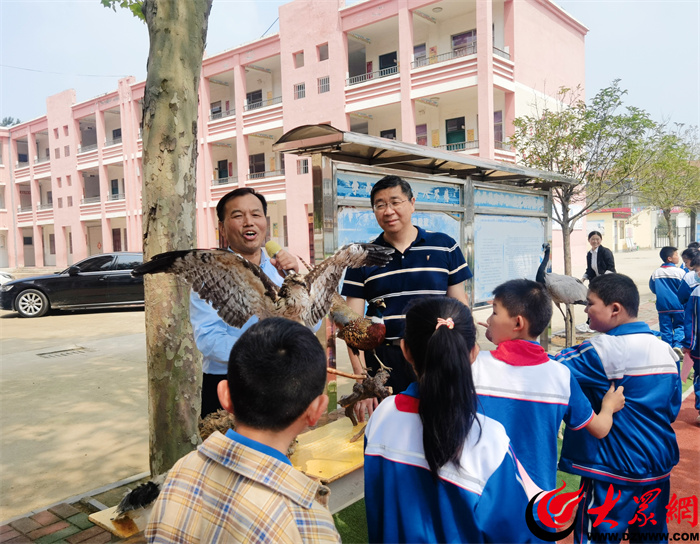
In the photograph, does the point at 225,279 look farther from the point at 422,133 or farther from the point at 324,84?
the point at 422,133

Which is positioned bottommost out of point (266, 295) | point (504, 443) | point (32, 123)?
point (504, 443)

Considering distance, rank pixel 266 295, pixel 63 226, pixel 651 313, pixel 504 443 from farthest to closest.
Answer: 1. pixel 63 226
2. pixel 651 313
3. pixel 266 295
4. pixel 504 443

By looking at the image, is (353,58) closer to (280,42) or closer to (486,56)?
(280,42)

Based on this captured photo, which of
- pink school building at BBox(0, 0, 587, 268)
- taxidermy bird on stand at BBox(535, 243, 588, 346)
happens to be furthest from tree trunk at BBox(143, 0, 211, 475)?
pink school building at BBox(0, 0, 587, 268)

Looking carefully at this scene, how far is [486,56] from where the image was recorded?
16.1m

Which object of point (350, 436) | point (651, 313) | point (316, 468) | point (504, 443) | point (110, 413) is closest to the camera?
point (504, 443)

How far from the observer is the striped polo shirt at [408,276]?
8.96 ft

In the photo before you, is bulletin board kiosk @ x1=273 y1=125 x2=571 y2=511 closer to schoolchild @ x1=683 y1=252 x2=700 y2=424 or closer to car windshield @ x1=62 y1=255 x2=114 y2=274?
schoolchild @ x1=683 y1=252 x2=700 y2=424

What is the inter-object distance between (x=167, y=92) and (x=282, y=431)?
2.54 meters

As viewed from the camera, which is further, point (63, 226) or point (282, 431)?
point (63, 226)

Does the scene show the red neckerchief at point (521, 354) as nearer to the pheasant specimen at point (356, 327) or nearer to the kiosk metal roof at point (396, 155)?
the pheasant specimen at point (356, 327)

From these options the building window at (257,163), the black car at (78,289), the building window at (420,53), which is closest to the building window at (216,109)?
the building window at (257,163)

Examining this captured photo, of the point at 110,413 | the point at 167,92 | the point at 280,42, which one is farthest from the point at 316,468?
the point at 280,42

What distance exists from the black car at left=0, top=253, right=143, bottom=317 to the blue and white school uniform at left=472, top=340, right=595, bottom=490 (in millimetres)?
11416
